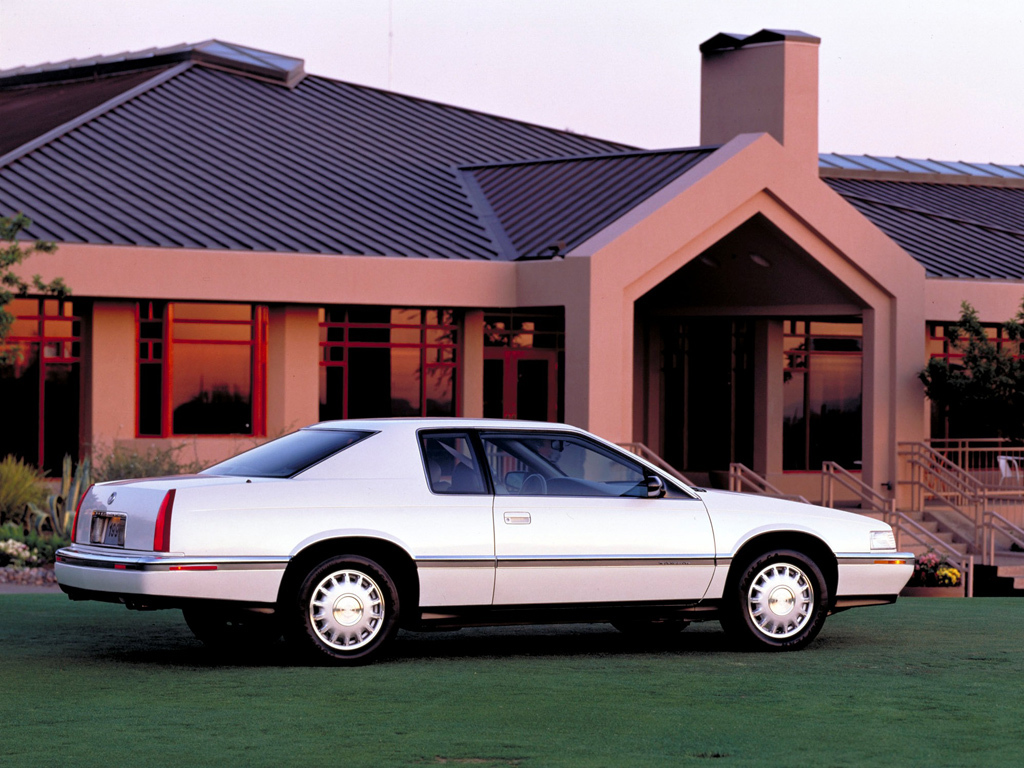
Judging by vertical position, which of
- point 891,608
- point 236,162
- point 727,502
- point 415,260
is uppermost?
point 236,162

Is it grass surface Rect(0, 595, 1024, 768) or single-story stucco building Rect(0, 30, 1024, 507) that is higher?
single-story stucco building Rect(0, 30, 1024, 507)

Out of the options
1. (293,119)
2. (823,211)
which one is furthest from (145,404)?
(823,211)

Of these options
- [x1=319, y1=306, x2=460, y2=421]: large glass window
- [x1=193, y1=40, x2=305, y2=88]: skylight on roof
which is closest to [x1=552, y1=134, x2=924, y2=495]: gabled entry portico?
[x1=319, y1=306, x2=460, y2=421]: large glass window

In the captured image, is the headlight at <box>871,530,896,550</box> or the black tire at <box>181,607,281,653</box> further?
the headlight at <box>871,530,896,550</box>

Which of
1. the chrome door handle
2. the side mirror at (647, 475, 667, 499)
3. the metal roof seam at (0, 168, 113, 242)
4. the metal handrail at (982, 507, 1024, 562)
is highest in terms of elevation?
the metal roof seam at (0, 168, 113, 242)

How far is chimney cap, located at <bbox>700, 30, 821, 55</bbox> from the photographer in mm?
27469

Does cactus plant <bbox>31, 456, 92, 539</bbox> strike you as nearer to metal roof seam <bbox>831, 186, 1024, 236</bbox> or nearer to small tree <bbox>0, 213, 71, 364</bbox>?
small tree <bbox>0, 213, 71, 364</bbox>

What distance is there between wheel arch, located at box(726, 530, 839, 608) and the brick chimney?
16032mm

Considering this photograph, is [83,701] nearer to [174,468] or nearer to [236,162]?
[174,468]

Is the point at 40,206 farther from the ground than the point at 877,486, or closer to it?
farther from the ground

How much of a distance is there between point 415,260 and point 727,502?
45.8 ft

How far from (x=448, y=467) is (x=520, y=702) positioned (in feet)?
7.01

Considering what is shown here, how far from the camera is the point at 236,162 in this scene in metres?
26.7

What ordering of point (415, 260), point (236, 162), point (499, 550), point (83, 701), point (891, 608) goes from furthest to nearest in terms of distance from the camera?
point (236, 162) < point (415, 260) < point (891, 608) < point (499, 550) < point (83, 701)
